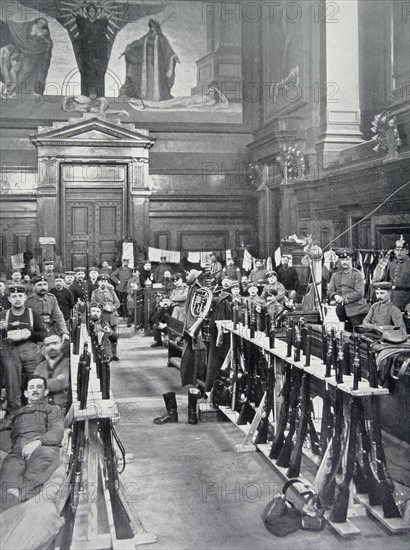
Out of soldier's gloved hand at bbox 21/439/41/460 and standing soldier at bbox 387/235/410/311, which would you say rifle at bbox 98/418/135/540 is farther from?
standing soldier at bbox 387/235/410/311

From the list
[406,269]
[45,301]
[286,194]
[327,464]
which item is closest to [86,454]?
[327,464]

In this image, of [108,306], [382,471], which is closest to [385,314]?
[382,471]

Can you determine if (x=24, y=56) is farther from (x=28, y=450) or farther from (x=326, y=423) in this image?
(x=326, y=423)

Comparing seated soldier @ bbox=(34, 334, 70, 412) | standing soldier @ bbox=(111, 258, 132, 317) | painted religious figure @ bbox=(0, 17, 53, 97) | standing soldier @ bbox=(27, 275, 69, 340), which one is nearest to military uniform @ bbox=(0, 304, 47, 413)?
seated soldier @ bbox=(34, 334, 70, 412)

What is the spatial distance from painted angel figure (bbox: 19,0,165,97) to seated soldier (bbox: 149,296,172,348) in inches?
296

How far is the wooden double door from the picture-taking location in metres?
15.7

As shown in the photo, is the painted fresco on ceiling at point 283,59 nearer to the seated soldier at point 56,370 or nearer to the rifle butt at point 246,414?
the rifle butt at point 246,414

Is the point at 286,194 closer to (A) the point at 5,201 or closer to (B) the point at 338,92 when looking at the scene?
Answer: (B) the point at 338,92

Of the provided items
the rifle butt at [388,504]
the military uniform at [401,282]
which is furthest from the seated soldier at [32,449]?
the military uniform at [401,282]

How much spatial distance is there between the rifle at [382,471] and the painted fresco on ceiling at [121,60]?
13431mm

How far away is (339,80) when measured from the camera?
12.1m

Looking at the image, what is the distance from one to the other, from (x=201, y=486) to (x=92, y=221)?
12.0m

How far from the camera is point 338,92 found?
12078 mm

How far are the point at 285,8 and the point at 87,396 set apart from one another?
12.1 m
